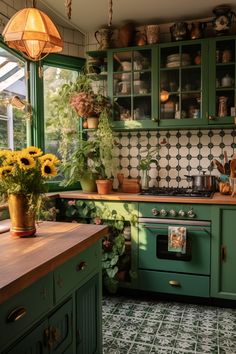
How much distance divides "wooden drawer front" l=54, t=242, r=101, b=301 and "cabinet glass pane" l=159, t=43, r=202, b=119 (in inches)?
70.1

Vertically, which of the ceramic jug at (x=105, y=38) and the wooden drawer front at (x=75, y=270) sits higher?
the ceramic jug at (x=105, y=38)

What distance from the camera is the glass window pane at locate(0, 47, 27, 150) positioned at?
288 centimetres

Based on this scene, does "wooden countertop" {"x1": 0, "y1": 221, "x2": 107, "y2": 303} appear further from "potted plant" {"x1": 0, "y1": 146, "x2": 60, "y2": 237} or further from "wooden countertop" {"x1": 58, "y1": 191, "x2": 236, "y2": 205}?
"wooden countertop" {"x1": 58, "y1": 191, "x2": 236, "y2": 205}

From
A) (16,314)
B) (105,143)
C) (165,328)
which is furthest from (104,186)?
(16,314)

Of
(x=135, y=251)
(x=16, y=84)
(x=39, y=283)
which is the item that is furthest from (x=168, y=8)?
(x=39, y=283)

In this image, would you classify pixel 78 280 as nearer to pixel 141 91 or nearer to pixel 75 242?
pixel 75 242

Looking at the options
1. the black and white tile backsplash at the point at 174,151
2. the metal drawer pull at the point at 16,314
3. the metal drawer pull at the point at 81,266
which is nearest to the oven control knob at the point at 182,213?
the black and white tile backsplash at the point at 174,151

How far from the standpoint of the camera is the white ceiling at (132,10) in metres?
2.90

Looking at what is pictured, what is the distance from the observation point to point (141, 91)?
325 centimetres

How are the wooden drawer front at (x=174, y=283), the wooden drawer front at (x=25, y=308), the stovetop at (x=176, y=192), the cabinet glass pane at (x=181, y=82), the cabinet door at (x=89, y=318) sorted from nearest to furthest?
the wooden drawer front at (x=25, y=308)
the cabinet door at (x=89, y=318)
the wooden drawer front at (x=174, y=283)
the stovetop at (x=176, y=192)
the cabinet glass pane at (x=181, y=82)

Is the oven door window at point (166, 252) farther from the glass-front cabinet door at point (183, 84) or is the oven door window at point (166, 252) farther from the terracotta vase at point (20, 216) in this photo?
the terracotta vase at point (20, 216)

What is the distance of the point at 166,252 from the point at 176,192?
0.55m

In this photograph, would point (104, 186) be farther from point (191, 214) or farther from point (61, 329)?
point (61, 329)

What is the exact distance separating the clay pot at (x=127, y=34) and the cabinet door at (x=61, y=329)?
259 cm
